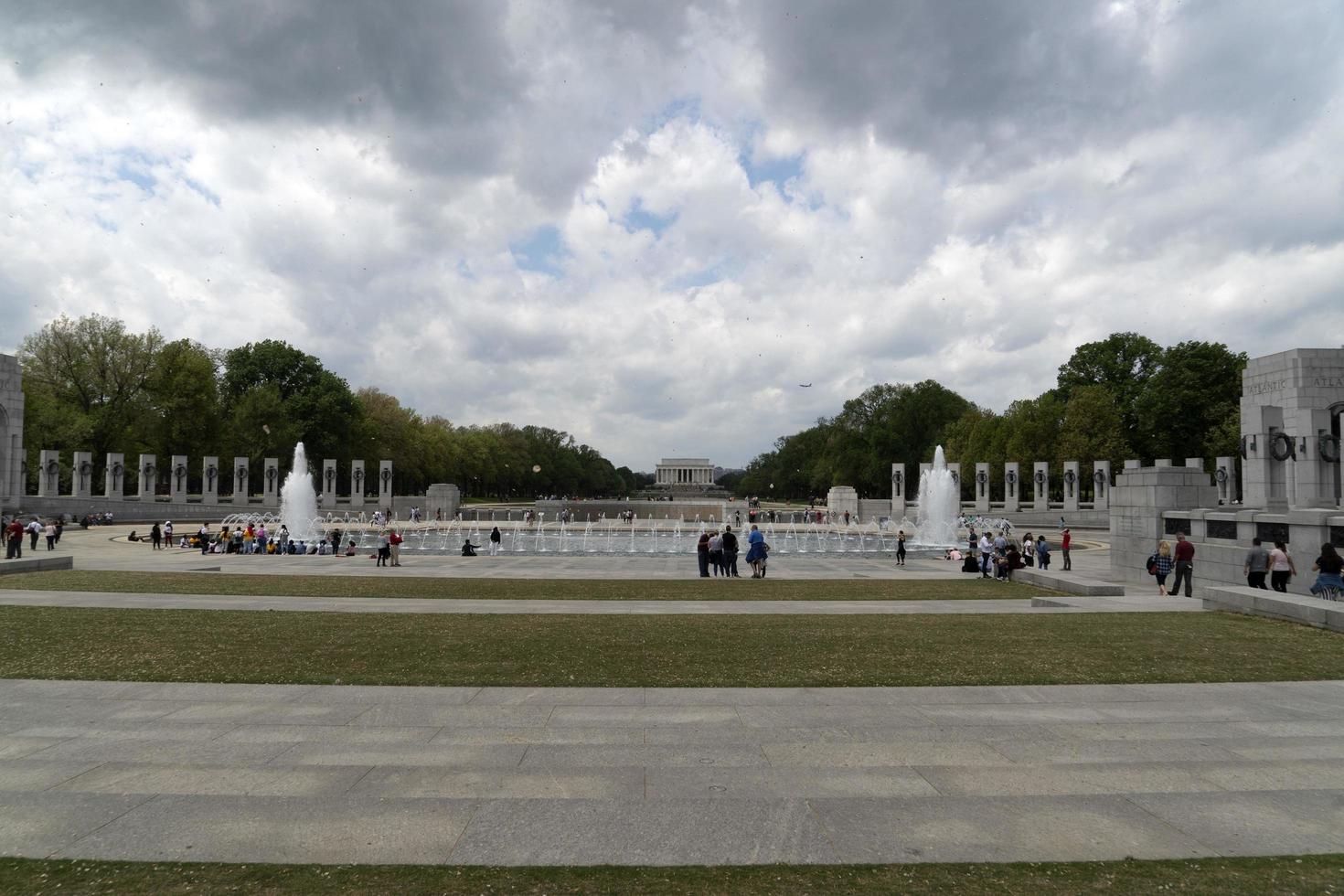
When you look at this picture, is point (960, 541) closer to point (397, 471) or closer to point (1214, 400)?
point (1214, 400)

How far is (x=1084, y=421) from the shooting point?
72062 mm

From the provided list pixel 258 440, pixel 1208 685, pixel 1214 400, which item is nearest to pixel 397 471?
pixel 258 440

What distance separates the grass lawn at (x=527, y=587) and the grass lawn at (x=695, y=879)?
45.7 feet

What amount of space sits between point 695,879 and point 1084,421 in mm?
78340

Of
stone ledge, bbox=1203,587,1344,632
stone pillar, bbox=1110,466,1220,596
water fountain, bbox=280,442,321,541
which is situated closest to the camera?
stone ledge, bbox=1203,587,1344,632

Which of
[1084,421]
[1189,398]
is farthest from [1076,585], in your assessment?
[1189,398]

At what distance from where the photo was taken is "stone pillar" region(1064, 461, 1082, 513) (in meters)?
63.8

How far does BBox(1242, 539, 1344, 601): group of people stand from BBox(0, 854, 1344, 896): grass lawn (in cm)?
1512

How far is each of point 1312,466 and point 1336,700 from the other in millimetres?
24975

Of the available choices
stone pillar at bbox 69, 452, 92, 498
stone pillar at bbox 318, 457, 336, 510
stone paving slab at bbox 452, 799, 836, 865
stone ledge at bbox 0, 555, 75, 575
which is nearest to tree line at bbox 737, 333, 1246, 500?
stone pillar at bbox 318, 457, 336, 510

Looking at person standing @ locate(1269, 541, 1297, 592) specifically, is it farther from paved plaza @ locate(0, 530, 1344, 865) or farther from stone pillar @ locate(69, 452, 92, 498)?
stone pillar @ locate(69, 452, 92, 498)

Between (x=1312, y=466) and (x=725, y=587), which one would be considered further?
(x=1312, y=466)

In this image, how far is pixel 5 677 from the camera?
395 inches

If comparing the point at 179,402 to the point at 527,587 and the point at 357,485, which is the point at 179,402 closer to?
the point at 357,485
